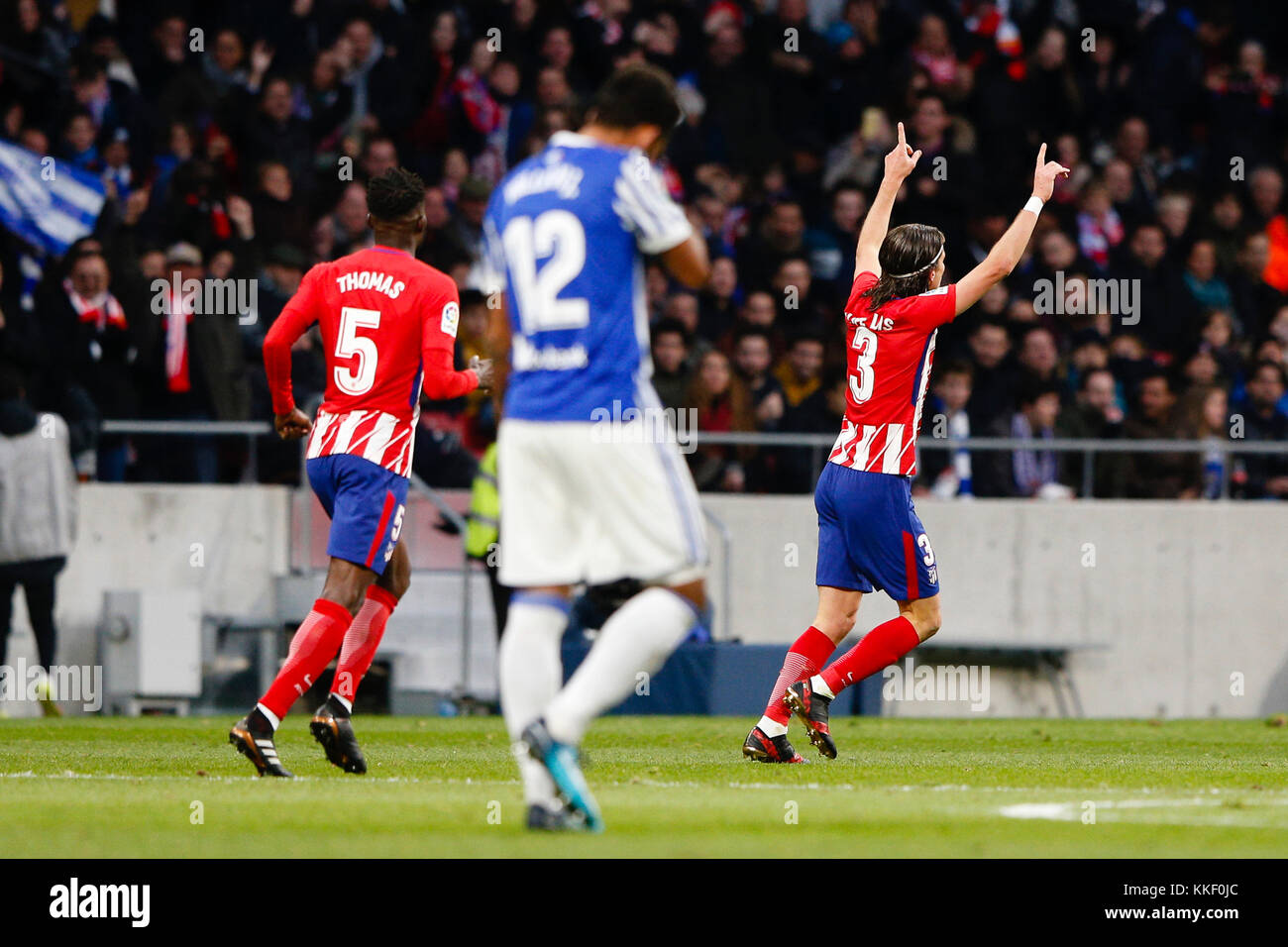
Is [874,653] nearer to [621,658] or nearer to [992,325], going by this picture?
[621,658]

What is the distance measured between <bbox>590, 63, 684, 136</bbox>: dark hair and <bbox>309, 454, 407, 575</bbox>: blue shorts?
9.04 ft

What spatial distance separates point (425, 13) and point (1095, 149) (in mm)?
6440

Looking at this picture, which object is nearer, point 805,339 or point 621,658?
point 621,658

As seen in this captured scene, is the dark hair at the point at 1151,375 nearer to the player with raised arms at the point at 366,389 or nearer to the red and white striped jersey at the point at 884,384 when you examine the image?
the red and white striped jersey at the point at 884,384

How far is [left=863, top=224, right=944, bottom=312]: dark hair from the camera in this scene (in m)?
9.58

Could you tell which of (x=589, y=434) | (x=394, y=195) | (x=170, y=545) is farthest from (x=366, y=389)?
(x=170, y=545)

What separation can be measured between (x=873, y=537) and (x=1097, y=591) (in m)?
7.70

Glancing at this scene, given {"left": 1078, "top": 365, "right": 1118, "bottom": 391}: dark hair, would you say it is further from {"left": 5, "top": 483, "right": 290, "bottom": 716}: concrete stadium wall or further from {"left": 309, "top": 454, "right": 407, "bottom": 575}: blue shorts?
{"left": 309, "top": 454, "right": 407, "bottom": 575}: blue shorts

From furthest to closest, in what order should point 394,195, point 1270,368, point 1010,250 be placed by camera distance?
1. point 1270,368
2. point 1010,250
3. point 394,195

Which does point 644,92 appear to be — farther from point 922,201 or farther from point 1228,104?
point 1228,104

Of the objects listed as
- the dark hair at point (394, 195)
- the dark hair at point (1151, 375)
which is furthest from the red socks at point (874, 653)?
the dark hair at point (1151, 375)

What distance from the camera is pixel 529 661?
20.0 ft

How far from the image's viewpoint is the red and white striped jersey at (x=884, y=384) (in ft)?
31.8

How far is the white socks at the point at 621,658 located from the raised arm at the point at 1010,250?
347 centimetres
